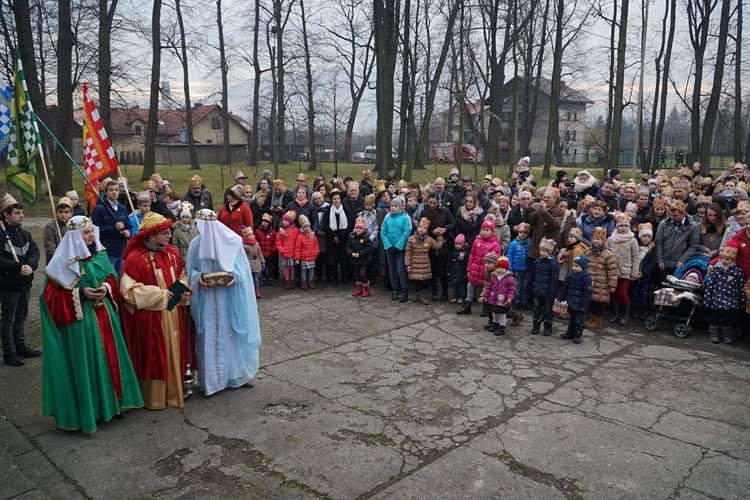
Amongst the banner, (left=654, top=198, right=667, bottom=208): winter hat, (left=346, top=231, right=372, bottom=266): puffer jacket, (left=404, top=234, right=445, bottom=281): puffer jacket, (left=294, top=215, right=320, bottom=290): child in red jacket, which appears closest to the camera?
the banner

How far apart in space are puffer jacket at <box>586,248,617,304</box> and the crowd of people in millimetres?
20

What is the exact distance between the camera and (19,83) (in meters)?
7.00

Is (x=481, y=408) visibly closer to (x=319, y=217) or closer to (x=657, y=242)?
→ (x=657, y=242)

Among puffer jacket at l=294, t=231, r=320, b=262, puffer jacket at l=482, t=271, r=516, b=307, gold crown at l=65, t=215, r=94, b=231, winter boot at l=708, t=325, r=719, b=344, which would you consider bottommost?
winter boot at l=708, t=325, r=719, b=344

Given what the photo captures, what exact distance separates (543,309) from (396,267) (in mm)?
2891

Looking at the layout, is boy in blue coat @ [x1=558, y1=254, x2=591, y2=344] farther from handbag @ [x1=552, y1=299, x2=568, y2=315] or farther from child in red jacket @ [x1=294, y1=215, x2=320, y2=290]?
child in red jacket @ [x1=294, y1=215, x2=320, y2=290]

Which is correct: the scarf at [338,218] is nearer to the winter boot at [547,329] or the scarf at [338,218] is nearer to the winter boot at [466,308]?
the winter boot at [466,308]

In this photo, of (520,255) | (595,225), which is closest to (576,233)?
(595,225)

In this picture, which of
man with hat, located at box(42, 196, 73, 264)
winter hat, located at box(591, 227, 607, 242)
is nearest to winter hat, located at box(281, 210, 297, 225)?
man with hat, located at box(42, 196, 73, 264)

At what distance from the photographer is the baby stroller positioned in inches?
310

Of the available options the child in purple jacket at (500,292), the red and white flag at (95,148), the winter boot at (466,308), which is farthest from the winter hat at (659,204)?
the red and white flag at (95,148)

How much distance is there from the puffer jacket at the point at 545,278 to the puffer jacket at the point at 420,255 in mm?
2083

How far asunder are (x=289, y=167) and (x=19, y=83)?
2808 centimetres

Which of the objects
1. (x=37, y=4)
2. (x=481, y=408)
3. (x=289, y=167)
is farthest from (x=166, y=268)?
(x=289, y=167)
